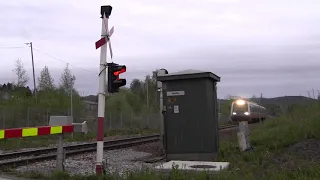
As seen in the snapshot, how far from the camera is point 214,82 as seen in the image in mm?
12992

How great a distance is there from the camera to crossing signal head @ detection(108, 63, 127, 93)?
29.2 ft

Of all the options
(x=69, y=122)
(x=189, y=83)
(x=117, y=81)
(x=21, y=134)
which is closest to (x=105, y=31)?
(x=117, y=81)

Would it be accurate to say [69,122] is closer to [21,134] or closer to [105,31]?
[21,134]

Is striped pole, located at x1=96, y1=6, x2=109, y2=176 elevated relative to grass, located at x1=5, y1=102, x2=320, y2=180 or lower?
elevated

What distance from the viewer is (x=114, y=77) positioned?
8930 millimetres

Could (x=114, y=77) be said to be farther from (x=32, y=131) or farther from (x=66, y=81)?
(x=66, y=81)

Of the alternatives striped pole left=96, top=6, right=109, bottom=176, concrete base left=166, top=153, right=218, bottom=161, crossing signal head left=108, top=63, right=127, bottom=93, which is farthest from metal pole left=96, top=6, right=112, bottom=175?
concrete base left=166, top=153, right=218, bottom=161

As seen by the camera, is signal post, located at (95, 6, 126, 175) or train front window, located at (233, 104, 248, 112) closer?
signal post, located at (95, 6, 126, 175)

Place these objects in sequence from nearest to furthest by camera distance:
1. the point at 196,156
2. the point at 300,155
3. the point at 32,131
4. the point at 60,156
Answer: the point at 32,131, the point at 60,156, the point at 300,155, the point at 196,156

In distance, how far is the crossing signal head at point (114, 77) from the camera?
8906mm

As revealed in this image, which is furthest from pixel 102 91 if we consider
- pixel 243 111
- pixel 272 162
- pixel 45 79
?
pixel 45 79

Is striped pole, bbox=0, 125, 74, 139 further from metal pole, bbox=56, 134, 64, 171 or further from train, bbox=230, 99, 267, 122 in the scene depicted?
train, bbox=230, 99, 267, 122

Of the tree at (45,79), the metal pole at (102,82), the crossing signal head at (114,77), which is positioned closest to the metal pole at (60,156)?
the metal pole at (102,82)

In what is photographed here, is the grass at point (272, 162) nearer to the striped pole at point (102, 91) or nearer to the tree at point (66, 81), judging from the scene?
the striped pole at point (102, 91)
